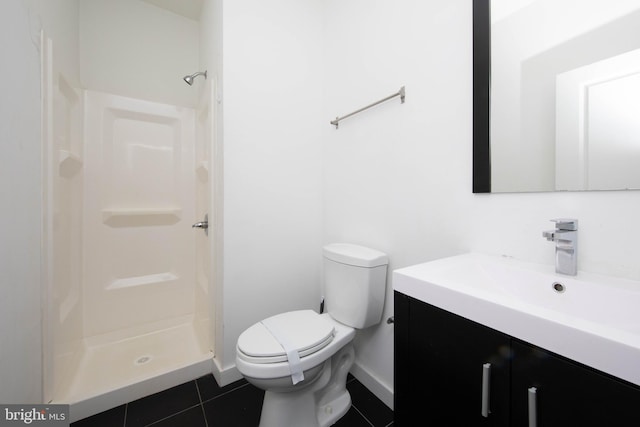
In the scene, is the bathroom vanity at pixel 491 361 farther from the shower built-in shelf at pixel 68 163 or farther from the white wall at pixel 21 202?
the shower built-in shelf at pixel 68 163

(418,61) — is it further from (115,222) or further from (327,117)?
(115,222)

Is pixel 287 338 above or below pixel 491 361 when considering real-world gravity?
below

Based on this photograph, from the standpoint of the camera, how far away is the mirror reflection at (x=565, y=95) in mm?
689

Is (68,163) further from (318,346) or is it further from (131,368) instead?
(318,346)

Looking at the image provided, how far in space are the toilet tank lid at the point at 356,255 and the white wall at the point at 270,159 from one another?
392 millimetres

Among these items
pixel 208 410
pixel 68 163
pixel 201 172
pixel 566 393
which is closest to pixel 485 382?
pixel 566 393

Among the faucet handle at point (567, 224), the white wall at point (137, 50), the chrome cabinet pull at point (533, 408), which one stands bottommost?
the chrome cabinet pull at point (533, 408)

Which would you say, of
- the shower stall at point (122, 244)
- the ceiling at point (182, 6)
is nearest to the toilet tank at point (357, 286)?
the shower stall at point (122, 244)

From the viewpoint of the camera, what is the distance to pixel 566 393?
0.45 meters

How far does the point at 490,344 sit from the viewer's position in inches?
22.0

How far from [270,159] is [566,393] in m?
1.49

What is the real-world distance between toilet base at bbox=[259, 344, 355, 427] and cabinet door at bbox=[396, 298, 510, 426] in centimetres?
A: 51

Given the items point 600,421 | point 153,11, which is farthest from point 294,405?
point 153,11

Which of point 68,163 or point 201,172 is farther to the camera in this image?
point 201,172
